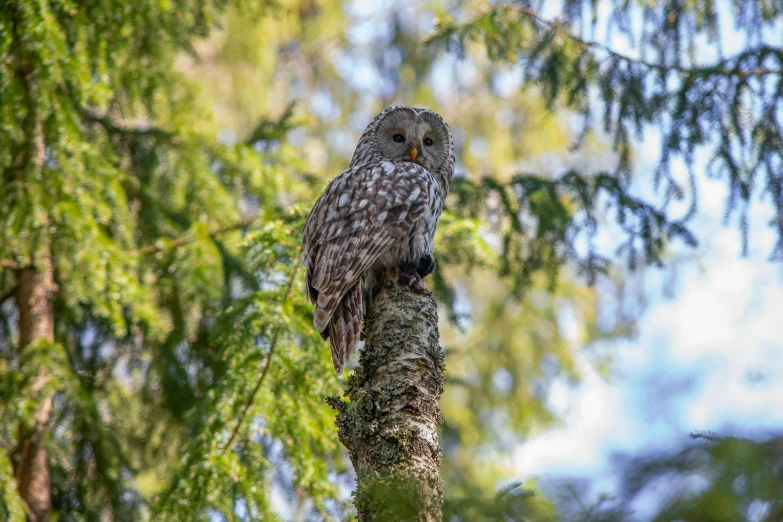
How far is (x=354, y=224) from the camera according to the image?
11.5ft

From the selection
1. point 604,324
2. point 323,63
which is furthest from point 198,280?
point 323,63

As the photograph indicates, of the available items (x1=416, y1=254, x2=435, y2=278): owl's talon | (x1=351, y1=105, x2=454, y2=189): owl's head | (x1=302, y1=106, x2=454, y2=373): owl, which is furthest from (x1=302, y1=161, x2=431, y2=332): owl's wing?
(x1=351, y1=105, x2=454, y2=189): owl's head

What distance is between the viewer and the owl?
3154 millimetres

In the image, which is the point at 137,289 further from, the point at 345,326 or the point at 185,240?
the point at 345,326

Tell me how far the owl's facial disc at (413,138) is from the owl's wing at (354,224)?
1.56 ft

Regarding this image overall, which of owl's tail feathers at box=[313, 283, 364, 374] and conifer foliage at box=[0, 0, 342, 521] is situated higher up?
conifer foliage at box=[0, 0, 342, 521]

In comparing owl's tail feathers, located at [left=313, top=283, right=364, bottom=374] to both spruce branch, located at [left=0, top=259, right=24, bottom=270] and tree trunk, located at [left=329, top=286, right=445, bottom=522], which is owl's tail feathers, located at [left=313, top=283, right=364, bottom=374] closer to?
tree trunk, located at [left=329, top=286, right=445, bottom=522]

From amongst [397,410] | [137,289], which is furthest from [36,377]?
[397,410]

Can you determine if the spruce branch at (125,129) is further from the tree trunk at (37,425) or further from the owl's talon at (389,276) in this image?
the owl's talon at (389,276)

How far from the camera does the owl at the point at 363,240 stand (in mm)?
3154

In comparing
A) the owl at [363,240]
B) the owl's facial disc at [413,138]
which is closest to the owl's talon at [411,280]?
the owl at [363,240]

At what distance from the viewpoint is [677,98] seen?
4586mm

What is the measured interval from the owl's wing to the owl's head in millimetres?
492

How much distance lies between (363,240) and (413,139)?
1.19 metres
